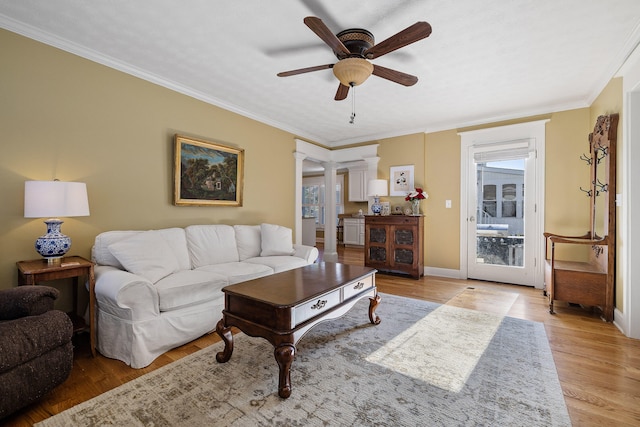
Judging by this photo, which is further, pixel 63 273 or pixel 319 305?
pixel 63 273

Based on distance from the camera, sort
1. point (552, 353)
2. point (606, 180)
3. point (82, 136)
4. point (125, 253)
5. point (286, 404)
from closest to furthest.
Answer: point (286, 404)
point (552, 353)
point (125, 253)
point (82, 136)
point (606, 180)

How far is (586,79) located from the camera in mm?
3117

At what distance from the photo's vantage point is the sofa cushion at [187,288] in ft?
7.29

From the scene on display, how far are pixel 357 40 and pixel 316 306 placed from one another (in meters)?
2.01

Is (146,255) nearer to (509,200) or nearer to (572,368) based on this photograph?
(572,368)

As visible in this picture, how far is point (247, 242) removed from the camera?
3.72 meters

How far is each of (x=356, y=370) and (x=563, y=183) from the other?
3.89 m

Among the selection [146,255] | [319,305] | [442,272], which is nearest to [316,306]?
[319,305]

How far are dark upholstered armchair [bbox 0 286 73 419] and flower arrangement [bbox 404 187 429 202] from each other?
4464 mm

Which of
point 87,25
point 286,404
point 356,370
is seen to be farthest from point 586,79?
point 87,25

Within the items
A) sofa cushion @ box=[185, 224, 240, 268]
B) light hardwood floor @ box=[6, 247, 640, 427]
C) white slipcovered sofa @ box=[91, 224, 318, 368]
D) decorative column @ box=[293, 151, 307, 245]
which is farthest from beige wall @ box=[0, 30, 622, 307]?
light hardwood floor @ box=[6, 247, 640, 427]

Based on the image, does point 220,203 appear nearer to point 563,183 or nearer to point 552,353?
point 552,353

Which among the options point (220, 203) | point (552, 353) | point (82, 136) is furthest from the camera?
point (220, 203)

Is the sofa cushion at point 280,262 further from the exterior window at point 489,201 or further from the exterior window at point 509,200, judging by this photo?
the exterior window at point 509,200
